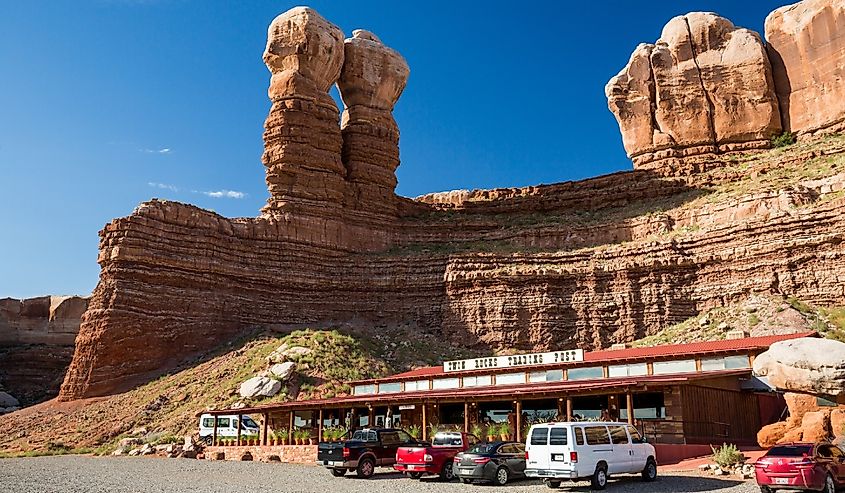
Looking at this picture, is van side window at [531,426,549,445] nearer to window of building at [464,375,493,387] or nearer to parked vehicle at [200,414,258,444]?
window of building at [464,375,493,387]

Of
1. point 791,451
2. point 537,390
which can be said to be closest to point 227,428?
point 537,390

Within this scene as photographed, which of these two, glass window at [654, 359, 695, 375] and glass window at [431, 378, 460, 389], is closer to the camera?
glass window at [654, 359, 695, 375]

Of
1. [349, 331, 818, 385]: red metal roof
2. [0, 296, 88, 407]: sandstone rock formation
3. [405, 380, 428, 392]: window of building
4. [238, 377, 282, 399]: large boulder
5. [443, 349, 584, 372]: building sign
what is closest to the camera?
[349, 331, 818, 385]: red metal roof

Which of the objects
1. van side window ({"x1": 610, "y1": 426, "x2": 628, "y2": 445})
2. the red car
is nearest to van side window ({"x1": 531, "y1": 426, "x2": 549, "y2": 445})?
van side window ({"x1": 610, "y1": 426, "x2": 628, "y2": 445})

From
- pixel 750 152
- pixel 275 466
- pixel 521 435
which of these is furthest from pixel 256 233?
pixel 750 152

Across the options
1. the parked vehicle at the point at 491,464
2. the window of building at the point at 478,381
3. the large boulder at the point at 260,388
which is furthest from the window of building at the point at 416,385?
the parked vehicle at the point at 491,464

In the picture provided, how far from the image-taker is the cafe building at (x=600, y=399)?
93.6 ft

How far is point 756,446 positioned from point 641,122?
5437 centimetres

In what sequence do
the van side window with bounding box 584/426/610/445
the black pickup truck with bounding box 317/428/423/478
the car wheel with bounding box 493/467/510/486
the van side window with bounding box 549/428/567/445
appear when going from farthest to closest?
the black pickup truck with bounding box 317/428/423/478, the car wheel with bounding box 493/467/510/486, the van side window with bounding box 584/426/610/445, the van side window with bounding box 549/428/567/445

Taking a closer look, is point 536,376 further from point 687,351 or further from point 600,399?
point 687,351

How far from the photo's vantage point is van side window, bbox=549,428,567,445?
20.8 metres

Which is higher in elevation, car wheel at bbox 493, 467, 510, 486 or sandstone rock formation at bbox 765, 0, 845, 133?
sandstone rock formation at bbox 765, 0, 845, 133

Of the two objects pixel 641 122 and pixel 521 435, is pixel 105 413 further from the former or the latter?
pixel 641 122

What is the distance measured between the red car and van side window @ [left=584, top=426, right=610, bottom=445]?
4327mm
